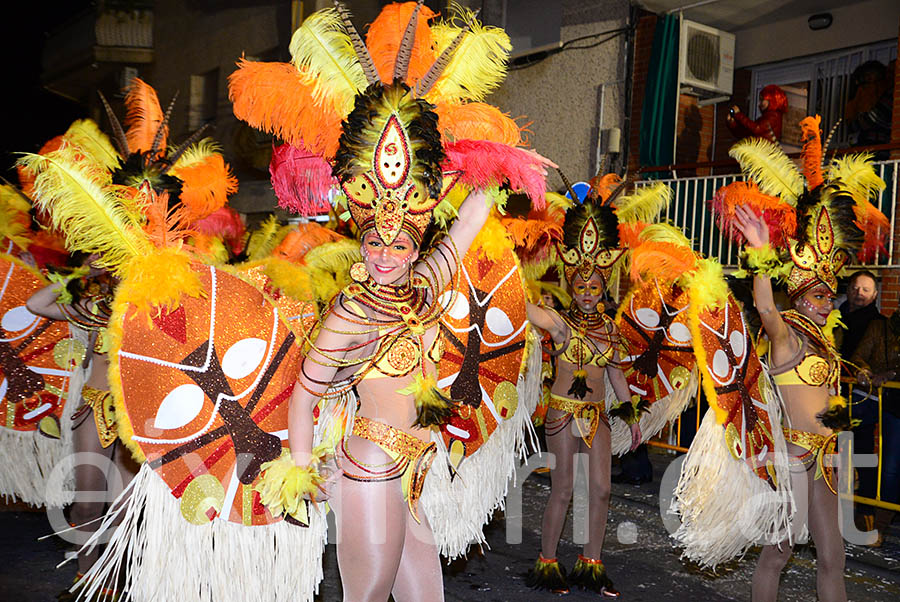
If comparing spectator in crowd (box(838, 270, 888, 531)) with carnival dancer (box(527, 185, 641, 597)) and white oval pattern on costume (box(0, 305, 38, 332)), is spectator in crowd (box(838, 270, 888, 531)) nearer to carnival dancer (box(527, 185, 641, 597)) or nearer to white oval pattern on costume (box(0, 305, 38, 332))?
carnival dancer (box(527, 185, 641, 597))

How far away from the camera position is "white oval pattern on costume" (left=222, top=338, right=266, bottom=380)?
118 inches

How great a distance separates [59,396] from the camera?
16.0ft

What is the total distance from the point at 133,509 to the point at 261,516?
44 centimetres

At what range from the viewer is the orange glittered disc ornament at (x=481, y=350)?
12.3ft

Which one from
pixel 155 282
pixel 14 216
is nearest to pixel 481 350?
pixel 155 282

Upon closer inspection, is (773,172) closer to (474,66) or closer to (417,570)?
(474,66)

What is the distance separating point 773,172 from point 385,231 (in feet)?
8.30

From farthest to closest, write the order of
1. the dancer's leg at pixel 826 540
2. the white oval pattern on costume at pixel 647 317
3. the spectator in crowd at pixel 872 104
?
1. the spectator in crowd at pixel 872 104
2. the white oval pattern on costume at pixel 647 317
3. the dancer's leg at pixel 826 540

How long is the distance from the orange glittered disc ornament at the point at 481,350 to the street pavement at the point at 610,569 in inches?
50.0

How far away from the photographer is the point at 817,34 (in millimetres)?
8969

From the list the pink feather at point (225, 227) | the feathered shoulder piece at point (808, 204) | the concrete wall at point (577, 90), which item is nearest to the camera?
the feathered shoulder piece at point (808, 204)

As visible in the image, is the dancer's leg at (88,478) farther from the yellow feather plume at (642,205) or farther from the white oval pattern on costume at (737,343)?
→ the yellow feather plume at (642,205)

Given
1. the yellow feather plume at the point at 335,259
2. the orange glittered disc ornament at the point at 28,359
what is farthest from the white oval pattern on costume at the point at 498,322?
the orange glittered disc ornament at the point at 28,359

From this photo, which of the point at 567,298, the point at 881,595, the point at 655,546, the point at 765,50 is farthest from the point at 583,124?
the point at 881,595
